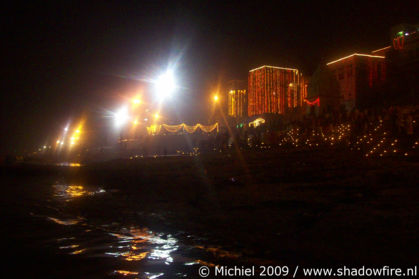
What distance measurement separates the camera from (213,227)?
408 centimetres

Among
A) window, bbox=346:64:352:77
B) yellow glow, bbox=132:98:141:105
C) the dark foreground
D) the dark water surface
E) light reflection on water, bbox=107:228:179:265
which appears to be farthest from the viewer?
yellow glow, bbox=132:98:141:105

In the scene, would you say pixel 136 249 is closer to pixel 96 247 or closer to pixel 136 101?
pixel 96 247

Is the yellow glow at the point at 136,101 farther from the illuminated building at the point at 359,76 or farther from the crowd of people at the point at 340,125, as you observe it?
the illuminated building at the point at 359,76

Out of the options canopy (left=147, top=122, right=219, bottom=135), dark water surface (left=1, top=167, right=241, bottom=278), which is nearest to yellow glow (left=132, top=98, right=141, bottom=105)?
canopy (left=147, top=122, right=219, bottom=135)

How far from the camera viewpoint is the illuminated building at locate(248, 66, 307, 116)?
100.0ft

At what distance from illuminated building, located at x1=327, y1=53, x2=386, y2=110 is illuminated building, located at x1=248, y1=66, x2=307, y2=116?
4.94m

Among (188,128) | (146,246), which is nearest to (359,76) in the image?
(188,128)

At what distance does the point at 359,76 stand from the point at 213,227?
25.7 m

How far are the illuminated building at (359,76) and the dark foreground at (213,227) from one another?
19933mm

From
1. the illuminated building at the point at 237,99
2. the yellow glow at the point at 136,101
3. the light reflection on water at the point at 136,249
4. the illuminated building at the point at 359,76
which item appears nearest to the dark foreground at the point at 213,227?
the light reflection on water at the point at 136,249

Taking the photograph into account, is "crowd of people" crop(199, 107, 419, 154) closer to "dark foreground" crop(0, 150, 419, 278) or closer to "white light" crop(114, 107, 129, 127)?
"dark foreground" crop(0, 150, 419, 278)

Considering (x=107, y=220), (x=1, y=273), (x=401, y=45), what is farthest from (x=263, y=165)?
(x=401, y=45)

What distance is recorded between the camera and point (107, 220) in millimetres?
4797

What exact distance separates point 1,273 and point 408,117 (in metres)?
14.3
